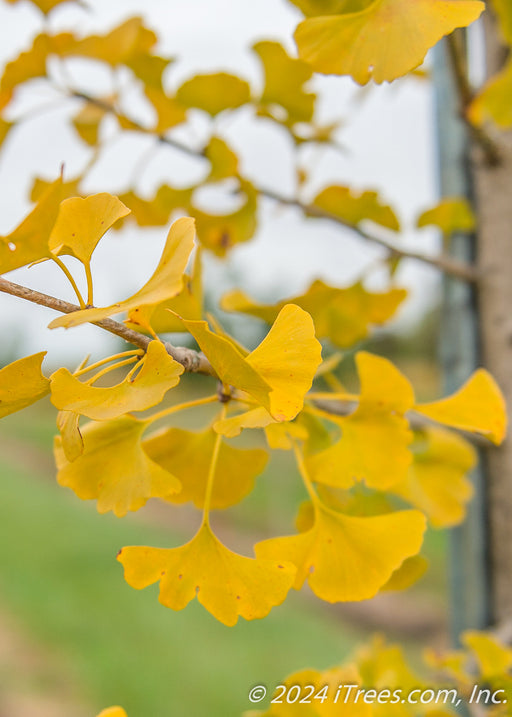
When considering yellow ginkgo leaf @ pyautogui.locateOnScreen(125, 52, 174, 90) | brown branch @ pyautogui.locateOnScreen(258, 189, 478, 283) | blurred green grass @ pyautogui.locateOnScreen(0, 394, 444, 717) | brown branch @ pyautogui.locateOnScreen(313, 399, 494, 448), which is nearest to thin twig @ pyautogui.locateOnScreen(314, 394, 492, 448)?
brown branch @ pyautogui.locateOnScreen(313, 399, 494, 448)

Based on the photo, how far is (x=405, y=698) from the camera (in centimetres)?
31

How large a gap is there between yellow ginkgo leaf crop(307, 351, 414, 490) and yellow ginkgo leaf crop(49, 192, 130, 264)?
114 mm

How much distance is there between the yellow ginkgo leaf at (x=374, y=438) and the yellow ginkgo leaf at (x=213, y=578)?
0.14 feet

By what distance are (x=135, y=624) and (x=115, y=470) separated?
→ 1.72 metres

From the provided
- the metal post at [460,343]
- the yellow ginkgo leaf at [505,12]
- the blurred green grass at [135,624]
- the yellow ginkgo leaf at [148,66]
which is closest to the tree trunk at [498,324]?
the metal post at [460,343]

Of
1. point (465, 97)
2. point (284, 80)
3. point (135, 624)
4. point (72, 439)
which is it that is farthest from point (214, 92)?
point (135, 624)

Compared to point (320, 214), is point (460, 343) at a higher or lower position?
lower

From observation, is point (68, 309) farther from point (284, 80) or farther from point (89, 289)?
point (284, 80)

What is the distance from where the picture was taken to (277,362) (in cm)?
17

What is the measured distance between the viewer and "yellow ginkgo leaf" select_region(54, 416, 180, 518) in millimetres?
194

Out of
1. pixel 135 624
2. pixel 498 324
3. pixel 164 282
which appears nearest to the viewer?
pixel 164 282

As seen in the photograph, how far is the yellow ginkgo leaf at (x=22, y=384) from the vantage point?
16 cm

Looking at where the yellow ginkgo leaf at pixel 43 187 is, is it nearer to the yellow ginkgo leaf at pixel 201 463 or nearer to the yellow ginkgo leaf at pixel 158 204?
the yellow ginkgo leaf at pixel 158 204

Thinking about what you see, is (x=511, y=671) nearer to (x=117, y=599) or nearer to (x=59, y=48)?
(x=59, y=48)
